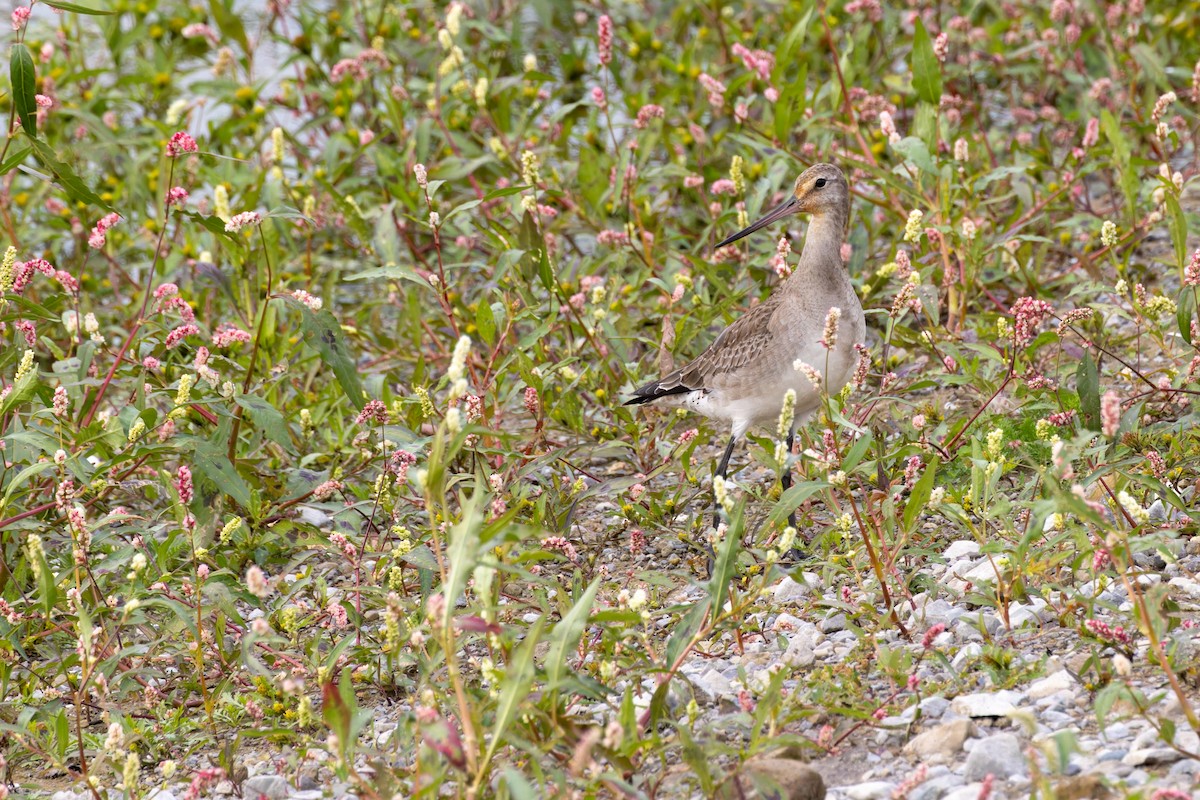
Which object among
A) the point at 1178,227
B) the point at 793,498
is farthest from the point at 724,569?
the point at 1178,227

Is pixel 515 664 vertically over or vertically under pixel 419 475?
under

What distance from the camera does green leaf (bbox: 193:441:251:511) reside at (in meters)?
5.41

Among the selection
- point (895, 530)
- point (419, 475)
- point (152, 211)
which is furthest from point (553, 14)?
point (419, 475)

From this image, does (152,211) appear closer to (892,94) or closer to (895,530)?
(892,94)

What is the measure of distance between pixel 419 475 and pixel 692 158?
5.37m

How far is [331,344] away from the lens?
5.66m

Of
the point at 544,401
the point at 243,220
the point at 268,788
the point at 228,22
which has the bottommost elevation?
the point at 268,788

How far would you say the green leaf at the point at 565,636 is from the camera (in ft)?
12.7

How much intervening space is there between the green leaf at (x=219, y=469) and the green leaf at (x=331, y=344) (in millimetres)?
521

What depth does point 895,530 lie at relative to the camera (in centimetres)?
511

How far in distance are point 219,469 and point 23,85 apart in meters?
1.48

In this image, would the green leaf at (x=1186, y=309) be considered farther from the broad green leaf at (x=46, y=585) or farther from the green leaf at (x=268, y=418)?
the broad green leaf at (x=46, y=585)

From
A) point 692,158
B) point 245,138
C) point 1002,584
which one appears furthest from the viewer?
point 245,138

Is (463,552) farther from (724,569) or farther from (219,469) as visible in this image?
(219,469)
